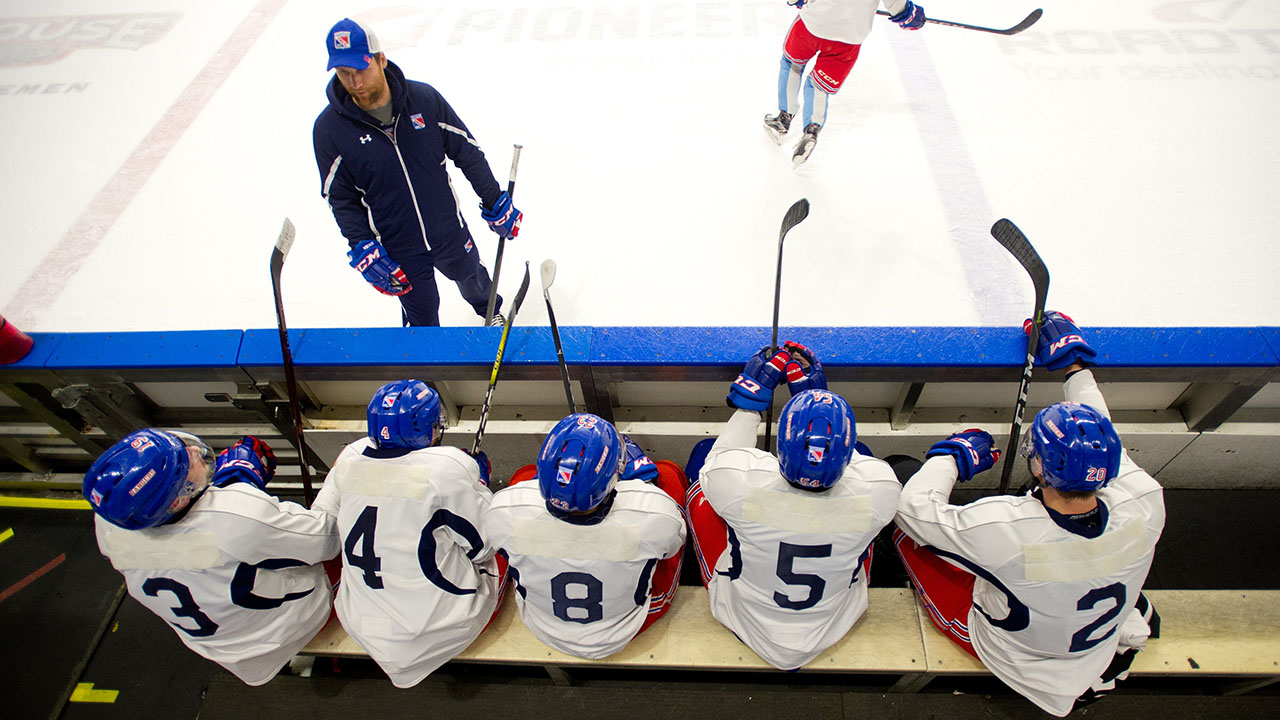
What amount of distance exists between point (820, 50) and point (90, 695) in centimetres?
367

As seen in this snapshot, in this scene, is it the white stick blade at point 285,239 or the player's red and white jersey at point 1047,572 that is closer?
the player's red and white jersey at point 1047,572

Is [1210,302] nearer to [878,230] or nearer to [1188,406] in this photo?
[1188,406]

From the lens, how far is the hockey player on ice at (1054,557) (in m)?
1.17

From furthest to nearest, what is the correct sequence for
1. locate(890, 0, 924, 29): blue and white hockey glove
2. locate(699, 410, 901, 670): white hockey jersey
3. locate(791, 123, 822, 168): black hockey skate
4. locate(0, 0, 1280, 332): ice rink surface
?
locate(791, 123, 822, 168): black hockey skate → locate(890, 0, 924, 29): blue and white hockey glove → locate(0, 0, 1280, 332): ice rink surface → locate(699, 410, 901, 670): white hockey jersey

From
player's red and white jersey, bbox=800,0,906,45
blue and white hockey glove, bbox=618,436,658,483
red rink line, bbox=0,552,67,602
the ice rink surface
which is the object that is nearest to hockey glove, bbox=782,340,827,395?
blue and white hockey glove, bbox=618,436,658,483

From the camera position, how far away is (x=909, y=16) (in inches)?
111

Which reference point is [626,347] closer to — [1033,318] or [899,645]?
[899,645]

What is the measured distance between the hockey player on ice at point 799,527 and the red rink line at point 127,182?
3.25m

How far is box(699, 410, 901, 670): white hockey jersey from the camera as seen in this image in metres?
1.26

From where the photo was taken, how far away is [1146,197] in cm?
277

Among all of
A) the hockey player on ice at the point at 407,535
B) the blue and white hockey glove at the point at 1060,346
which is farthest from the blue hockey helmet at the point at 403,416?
the blue and white hockey glove at the point at 1060,346

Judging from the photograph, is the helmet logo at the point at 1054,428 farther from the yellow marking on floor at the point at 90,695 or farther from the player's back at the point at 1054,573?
the yellow marking on floor at the point at 90,695

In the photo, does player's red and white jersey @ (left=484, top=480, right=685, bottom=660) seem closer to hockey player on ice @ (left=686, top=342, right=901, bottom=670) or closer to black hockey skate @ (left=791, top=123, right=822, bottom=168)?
hockey player on ice @ (left=686, top=342, right=901, bottom=670)

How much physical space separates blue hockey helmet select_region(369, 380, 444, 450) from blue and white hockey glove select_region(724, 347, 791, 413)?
0.75 m
